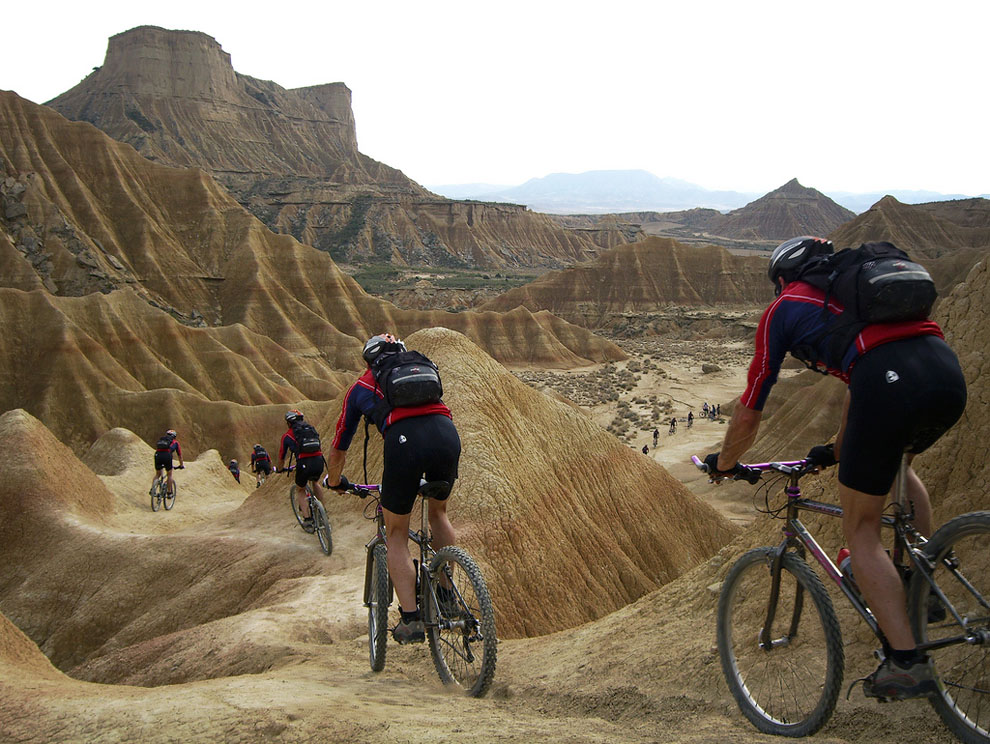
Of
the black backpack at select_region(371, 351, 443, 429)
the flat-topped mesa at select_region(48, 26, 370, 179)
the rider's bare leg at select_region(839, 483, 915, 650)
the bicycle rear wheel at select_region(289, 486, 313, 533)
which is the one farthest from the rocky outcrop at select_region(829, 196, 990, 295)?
the rider's bare leg at select_region(839, 483, 915, 650)

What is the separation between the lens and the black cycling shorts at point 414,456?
16.2ft

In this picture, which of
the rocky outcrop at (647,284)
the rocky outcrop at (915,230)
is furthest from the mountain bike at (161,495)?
the rocky outcrop at (915,230)

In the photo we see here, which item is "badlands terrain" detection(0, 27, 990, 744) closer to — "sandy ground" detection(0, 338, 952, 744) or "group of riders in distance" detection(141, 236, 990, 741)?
"sandy ground" detection(0, 338, 952, 744)

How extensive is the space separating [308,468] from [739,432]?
26.6ft

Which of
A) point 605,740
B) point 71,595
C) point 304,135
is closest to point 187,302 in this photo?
point 71,595

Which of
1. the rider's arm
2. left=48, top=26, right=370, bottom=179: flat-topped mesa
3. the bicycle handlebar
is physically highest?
left=48, top=26, right=370, bottom=179: flat-topped mesa

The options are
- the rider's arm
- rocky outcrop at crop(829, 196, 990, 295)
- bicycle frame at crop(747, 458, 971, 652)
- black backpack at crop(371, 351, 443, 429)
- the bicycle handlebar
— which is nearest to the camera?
bicycle frame at crop(747, 458, 971, 652)

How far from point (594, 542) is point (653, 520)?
2.50 metres

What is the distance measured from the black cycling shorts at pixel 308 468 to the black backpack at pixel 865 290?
27.5 feet

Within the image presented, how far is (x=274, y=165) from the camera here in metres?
147

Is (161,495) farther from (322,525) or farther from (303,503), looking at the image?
(322,525)

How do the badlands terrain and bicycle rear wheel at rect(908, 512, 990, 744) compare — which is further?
the badlands terrain

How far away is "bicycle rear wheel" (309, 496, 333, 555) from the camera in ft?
34.9

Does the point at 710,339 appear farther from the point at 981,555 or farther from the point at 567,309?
the point at 981,555
